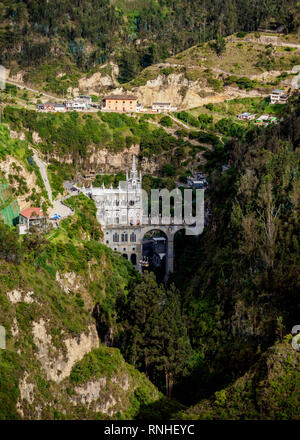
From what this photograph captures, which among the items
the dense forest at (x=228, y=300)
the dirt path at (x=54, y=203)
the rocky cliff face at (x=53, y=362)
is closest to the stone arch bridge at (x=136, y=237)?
the dense forest at (x=228, y=300)

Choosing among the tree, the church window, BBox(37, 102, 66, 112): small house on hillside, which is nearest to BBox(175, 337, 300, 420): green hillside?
the tree

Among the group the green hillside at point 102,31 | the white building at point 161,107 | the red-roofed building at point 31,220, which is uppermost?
the green hillside at point 102,31

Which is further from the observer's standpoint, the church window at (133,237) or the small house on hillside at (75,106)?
the small house on hillside at (75,106)

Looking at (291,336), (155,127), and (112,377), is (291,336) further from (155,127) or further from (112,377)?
(155,127)

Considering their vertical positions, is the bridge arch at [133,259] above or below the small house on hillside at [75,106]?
below

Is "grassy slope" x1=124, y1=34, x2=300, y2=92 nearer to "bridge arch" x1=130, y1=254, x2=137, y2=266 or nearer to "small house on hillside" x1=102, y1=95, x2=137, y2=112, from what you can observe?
"small house on hillside" x1=102, y1=95, x2=137, y2=112

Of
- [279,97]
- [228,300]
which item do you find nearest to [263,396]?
[228,300]

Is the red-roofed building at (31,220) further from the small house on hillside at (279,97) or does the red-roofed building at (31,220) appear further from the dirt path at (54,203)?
the small house on hillside at (279,97)
